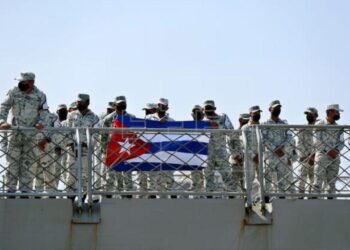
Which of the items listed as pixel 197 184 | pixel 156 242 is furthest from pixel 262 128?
pixel 156 242

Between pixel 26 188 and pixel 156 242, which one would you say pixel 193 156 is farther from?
pixel 26 188

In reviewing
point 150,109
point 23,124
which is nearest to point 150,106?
point 150,109

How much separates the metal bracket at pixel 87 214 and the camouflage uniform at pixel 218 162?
165cm

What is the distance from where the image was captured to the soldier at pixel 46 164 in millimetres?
14125

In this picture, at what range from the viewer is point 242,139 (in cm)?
1450

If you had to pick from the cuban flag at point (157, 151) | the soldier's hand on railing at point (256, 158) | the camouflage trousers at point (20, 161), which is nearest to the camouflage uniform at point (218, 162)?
the cuban flag at point (157, 151)

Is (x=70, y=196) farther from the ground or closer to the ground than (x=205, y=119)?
closer to the ground

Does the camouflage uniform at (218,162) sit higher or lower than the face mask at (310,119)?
lower

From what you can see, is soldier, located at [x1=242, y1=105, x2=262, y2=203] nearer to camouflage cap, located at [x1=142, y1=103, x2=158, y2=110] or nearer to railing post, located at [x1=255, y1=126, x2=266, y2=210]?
railing post, located at [x1=255, y1=126, x2=266, y2=210]

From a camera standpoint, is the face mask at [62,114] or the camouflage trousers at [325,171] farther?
the face mask at [62,114]

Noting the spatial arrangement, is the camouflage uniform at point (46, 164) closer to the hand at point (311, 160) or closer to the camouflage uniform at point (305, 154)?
the camouflage uniform at point (305, 154)

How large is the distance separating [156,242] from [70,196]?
1347 mm

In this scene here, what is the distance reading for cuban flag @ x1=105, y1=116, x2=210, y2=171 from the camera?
14.4m

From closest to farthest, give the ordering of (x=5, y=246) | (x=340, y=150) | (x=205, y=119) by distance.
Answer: (x=5, y=246) < (x=340, y=150) < (x=205, y=119)
